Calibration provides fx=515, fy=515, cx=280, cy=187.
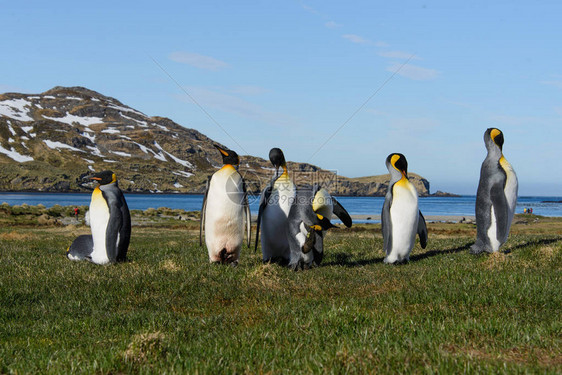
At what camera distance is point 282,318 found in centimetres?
607

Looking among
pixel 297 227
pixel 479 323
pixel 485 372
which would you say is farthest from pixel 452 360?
pixel 297 227

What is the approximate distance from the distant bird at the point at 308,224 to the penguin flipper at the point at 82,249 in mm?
4987

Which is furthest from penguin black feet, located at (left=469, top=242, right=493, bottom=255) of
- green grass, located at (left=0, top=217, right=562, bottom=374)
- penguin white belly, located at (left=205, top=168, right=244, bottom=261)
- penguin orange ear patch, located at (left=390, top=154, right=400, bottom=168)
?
penguin white belly, located at (left=205, top=168, right=244, bottom=261)

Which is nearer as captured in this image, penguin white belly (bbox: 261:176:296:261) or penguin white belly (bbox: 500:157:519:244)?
penguin white belly (bbox: 261:176:296:261)

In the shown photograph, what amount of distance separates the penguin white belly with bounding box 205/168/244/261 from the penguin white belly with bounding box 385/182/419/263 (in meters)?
3.49

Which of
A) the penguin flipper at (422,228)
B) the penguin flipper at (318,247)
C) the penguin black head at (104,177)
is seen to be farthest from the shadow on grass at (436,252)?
the penguin black head at (104,177)

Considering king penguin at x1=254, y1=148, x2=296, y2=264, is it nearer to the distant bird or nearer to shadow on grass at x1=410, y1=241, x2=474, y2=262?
the distant bird

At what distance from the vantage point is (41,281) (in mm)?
8930

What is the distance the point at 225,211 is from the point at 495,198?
6404mm

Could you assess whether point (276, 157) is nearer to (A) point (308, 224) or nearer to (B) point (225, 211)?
(B) point (225, 211)

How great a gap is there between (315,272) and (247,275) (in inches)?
62.1

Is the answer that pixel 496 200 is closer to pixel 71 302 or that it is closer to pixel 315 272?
pixel 315 272

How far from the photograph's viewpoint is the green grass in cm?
441

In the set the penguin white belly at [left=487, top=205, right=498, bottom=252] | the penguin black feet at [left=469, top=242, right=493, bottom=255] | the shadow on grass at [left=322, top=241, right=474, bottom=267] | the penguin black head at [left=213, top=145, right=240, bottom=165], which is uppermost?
the penguin black head at [left=213, top=145, right=240, bottom=165]
